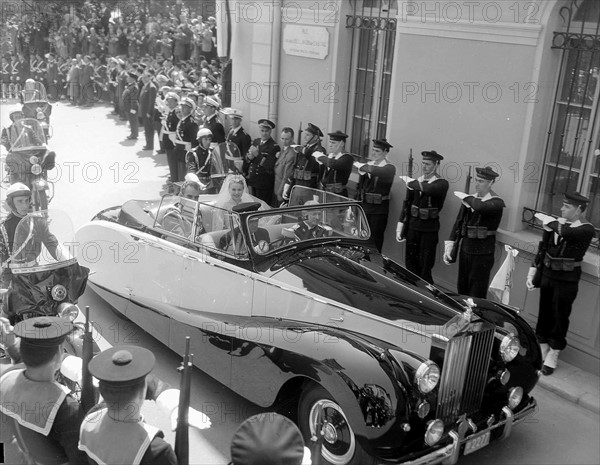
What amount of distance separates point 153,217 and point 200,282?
126 centimetres

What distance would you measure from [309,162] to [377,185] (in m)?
1.37

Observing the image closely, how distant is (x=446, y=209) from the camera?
7.84 meters

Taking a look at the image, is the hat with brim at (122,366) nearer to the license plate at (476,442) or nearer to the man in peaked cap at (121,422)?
the man in peaked cap at (121,422)

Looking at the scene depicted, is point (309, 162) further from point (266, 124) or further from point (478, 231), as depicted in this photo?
point (478, 231)

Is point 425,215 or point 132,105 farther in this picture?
point 132,105

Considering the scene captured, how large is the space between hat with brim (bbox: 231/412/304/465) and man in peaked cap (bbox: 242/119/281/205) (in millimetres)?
7525

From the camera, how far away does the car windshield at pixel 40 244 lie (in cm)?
487

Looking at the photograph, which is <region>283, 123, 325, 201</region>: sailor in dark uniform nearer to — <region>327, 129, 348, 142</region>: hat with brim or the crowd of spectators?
<region>327, 129, 348, 142</region>: hat with brim

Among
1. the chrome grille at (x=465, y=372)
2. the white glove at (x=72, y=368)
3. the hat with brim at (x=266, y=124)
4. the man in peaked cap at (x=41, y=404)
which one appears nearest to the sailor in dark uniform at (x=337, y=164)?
the hat with brim at (x=266, y=124)

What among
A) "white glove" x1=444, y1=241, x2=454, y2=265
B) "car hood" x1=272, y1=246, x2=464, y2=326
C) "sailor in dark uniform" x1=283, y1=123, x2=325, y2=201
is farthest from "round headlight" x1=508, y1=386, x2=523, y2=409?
"sailor in dark uniform" x1=283, y1=123, x2=325, y2=201

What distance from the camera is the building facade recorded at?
662 cm

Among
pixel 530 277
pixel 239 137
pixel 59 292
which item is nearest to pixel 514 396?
pixel 530 277

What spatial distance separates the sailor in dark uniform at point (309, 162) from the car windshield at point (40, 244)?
13.8 ft

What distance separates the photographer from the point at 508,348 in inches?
194
